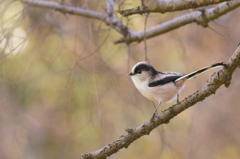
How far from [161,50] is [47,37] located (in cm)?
138

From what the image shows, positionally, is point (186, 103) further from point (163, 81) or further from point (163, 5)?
point (163, 5)

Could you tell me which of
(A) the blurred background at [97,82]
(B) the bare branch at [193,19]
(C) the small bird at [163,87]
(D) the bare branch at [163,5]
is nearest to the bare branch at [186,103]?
(A) the blurred background at [97,82]

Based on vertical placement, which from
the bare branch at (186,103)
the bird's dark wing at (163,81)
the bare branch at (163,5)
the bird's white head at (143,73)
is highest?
the bare branch at (163,5)

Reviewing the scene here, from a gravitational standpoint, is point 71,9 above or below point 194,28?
above

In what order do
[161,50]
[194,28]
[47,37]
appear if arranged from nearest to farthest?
[47,37], [194,28], [161,50]

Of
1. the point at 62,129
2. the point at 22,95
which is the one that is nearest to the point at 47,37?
the point at 22,95

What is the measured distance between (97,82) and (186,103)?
102cm

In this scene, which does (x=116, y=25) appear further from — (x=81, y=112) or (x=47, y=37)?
(x=81, y=112)

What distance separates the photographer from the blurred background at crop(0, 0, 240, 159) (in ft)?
6.42

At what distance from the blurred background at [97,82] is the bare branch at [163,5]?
0.25 metres

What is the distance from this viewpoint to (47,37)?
7.34ft

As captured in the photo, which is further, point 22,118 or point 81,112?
point 81,112

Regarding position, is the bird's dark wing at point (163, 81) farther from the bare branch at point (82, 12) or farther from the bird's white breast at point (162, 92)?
the bare branch at point (82, 12)

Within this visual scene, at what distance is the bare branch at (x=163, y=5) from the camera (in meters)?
1.62
